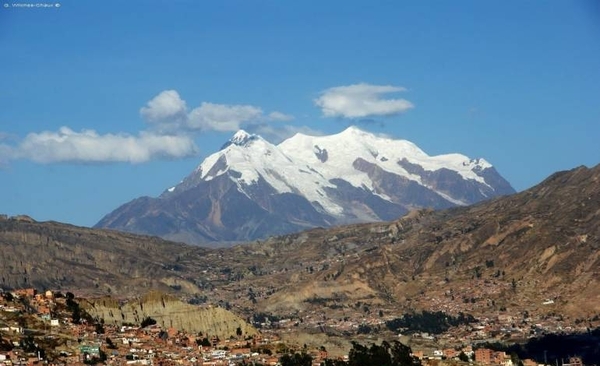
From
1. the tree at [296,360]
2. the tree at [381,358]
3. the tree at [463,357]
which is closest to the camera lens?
the tree at [296,360]

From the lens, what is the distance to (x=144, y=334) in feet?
527

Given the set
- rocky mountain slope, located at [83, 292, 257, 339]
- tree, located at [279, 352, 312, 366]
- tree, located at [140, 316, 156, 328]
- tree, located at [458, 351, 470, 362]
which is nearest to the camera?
tree, located at [279, 352, 312, 366]

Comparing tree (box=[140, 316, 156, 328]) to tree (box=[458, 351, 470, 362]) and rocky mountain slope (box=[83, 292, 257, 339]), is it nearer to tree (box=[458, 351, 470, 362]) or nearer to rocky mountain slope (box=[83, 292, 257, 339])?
rocky mountain slope (box=[83, 292, 257, 339])

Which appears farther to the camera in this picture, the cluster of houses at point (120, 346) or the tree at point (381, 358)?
the tree at point (381, 358)

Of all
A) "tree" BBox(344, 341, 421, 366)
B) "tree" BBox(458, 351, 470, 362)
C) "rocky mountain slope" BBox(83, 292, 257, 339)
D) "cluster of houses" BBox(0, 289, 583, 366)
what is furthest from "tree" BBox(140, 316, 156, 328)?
"tree" BBox(458, 351, 470, 362)

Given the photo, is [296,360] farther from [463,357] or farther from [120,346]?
[463,357]

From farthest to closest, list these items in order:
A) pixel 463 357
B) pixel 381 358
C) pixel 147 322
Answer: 1. pixel 147 322
2. pixel 463 357
3. pixel 381 358

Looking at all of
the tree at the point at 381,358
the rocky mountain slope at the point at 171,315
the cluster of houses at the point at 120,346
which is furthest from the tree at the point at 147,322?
the tree at the point at 381,358

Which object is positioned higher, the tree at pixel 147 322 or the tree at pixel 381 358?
the tree at pixel 147 322

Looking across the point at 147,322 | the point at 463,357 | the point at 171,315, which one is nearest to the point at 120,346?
the point at 147,322

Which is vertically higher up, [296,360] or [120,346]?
[120,346]

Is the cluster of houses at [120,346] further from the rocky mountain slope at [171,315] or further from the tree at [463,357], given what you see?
the rocky mountain slope at [171,315]

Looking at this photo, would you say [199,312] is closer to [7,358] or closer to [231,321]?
[231,321]

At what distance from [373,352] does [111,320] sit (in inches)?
1792
